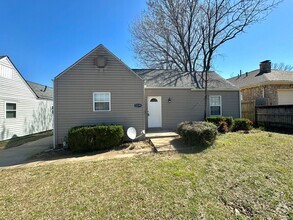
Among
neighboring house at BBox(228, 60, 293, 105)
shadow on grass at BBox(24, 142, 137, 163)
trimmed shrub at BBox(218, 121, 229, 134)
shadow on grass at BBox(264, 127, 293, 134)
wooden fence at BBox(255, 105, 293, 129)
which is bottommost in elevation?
shadow on grass at BBox(24, 142, 137, 163)

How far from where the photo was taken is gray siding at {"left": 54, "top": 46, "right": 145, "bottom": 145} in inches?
338

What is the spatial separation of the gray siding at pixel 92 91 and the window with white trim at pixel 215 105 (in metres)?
5.90

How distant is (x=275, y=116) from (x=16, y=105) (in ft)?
61.0

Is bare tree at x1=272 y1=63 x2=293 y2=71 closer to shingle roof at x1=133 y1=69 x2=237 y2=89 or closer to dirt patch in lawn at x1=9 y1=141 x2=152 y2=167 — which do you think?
shingle roof at x1=133 y1=69 x2=237 y2=89

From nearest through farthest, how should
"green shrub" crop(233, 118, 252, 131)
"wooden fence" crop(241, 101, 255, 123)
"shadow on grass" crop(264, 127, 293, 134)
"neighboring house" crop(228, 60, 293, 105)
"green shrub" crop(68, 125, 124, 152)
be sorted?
"green shrub" crop(68, 125, 124, 152) → "shadow on grass" crop(264, 127, 293, 134) → "green shrub" crop(233, 118, 252, 131) → "wooden fence" crop(241, 101, 255, 123) → "neighboring house" crop(228, 60, 293, 105)

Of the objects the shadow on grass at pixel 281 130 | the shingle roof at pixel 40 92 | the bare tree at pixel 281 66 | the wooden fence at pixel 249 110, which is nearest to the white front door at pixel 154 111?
the shadow on grass at pixel 281 130

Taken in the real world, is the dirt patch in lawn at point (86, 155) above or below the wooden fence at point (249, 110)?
below

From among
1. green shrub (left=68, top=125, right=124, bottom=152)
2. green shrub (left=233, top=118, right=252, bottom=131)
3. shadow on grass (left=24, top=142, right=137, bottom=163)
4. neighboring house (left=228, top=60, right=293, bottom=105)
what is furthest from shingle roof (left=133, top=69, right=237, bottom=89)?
shadow on grass (left=24, top=142, right=137, bottom=163)

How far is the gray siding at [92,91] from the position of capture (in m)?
8.59

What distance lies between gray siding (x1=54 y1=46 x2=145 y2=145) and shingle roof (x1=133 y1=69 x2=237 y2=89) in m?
2.81

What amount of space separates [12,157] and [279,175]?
32.2 feet

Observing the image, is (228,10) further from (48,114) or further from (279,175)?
(48,114)

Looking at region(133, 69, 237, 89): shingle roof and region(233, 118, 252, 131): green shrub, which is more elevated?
region(133, 69, 237, 89): shingle roof

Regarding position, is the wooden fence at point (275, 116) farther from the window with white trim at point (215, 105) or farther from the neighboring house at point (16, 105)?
the neighboring house at point (16, 105)
